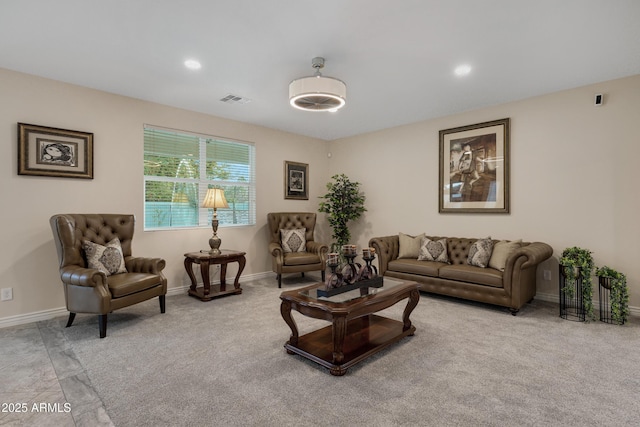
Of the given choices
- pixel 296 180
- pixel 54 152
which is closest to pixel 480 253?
pixel 296 180

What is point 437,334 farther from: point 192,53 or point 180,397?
point 192,53

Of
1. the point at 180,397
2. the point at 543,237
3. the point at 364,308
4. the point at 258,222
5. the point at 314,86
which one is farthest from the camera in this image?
the point at 258,222

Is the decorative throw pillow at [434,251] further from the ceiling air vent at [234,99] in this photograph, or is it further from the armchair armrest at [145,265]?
the armchair armrest at [145,265]

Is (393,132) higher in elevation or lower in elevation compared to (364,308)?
higher

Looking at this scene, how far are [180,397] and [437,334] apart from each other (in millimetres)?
2256

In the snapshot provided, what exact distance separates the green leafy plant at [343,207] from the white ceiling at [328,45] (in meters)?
2.09

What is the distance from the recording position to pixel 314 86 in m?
2.83

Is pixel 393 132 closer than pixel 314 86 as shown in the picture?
No

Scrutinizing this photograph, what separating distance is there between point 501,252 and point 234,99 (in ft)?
12.9

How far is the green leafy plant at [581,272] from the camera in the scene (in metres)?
3.42

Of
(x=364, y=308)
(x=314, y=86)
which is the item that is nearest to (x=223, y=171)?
(x=314, y=86)

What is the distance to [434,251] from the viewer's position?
15.1ft

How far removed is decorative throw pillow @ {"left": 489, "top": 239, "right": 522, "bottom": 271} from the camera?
3.82m

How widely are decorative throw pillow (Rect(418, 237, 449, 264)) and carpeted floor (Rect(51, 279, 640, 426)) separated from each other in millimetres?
1189
